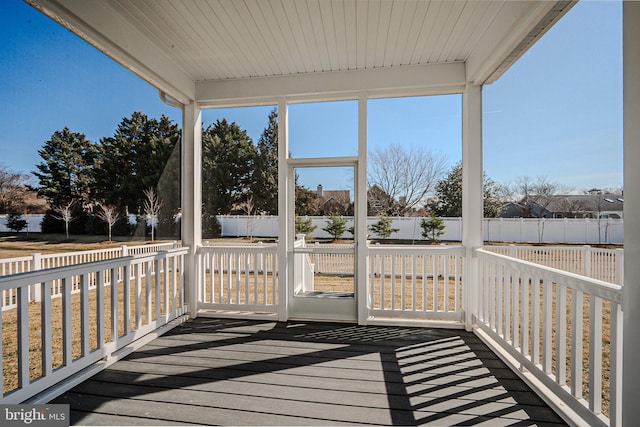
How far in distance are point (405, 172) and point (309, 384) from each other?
245 cm

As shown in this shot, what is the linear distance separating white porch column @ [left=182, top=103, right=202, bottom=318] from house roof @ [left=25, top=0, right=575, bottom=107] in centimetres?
27

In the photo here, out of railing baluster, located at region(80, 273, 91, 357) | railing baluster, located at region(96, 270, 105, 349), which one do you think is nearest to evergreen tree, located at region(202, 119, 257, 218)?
railing baluster, located at region(96, 270, 105, 349)

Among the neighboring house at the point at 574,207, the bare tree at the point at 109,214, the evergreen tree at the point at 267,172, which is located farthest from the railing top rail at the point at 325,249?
the bare tree at the point at 109,214

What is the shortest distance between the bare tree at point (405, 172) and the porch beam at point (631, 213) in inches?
87.0

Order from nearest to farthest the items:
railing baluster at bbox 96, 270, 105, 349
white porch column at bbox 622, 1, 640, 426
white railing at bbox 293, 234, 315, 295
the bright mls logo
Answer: white porch column at bbox 622, 1, 640, 426 < the bright mls logo < railing baluster at bbox 96, 270, 105, 349 < white railing at bbox 293, 234, 315, 295

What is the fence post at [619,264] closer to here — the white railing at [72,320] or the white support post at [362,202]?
the white support post at [362,202]

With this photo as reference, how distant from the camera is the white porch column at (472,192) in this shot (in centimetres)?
340

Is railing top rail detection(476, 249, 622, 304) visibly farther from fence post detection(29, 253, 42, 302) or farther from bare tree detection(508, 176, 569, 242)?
fence post detection(29, 253, 42, 302)

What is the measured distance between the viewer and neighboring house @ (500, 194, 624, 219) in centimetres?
157

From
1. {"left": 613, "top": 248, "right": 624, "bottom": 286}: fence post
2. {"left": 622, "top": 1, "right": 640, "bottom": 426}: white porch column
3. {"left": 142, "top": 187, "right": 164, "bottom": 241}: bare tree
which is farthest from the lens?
{"left": 142, "top": 187, "right": 164, "bottom": 241}: bare tree

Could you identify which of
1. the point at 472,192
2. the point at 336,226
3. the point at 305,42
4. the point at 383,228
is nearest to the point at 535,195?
the point at 472,192

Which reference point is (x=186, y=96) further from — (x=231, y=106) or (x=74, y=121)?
(x=74, y=121)

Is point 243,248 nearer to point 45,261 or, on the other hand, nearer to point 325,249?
point 325,249

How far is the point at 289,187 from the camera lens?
154 inches
